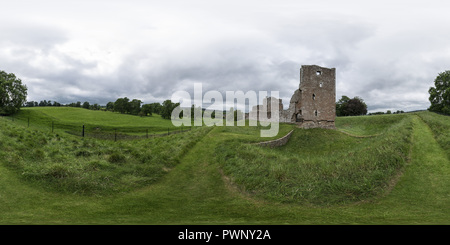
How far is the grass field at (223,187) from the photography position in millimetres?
8305

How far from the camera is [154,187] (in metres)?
11.8

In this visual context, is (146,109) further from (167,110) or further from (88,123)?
(88,123)

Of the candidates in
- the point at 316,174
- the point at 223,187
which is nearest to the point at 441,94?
the point at 316,174

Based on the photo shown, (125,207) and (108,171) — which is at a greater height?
(108,171)

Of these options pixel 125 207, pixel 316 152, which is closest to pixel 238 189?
pixel 125 207

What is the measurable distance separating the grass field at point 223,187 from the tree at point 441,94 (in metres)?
28.9

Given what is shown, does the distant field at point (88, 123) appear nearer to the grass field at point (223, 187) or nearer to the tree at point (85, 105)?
the grass field at point (223, 187)

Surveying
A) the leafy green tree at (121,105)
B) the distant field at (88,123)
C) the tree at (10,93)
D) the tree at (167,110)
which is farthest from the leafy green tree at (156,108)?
the tree at (10,93)

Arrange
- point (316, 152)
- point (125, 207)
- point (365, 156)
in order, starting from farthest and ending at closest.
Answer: point (316, 152)
point (365, 156)
point (125, 207)

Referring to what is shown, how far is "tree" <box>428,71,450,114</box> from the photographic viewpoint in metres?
37.0

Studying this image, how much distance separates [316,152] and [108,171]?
60.6ft

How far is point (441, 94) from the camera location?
38.3 metres

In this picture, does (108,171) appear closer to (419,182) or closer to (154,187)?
(154,187)

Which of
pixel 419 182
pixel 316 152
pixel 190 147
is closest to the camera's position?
pixel 419 182
